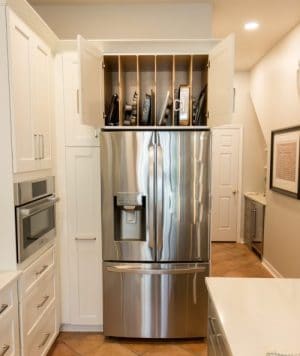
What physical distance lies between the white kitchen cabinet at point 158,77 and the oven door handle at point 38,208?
669mm

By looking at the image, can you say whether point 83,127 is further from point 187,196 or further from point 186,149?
point 187,196

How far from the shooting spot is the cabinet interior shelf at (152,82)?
2.46 metres

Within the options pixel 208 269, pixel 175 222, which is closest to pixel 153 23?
pixel 175 222

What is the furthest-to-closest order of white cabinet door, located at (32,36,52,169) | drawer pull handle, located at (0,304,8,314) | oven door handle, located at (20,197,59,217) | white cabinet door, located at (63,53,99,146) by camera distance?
white cabinet door, located at (63,53,99,146)
white cabinet door, located at (32,36,52,169)
oven door handle, located at (20,197,59,217)
drawer pull handle, located at (0,304,8,314)

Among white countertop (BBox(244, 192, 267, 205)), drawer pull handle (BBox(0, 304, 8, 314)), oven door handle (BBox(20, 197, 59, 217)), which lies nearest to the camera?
drawer pull handle (BBox(0, 304, 8, 314))

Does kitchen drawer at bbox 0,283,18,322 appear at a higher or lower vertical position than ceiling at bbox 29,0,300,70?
lower

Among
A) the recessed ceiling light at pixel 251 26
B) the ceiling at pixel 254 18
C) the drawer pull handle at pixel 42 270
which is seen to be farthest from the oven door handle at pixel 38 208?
the recessed ceiling light at pixel 251 26

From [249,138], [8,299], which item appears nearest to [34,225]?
[8,299]

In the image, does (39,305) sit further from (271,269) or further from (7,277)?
(271,269)

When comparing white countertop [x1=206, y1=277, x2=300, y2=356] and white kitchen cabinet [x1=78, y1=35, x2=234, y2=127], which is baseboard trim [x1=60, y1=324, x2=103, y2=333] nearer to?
white countertop [x1=206, y1=277, x2=300, y2=356]

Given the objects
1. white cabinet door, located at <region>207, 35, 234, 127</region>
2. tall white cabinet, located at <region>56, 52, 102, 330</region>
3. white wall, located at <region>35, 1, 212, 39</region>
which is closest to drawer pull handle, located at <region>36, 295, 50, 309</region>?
tall white cabinet, located at <region>56, 52, 102, 330</region>

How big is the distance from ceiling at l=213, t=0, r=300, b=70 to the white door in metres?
1.59

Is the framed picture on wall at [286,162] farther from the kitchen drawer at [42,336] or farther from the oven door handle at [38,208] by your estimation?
the kitchen drawer at [42,336]

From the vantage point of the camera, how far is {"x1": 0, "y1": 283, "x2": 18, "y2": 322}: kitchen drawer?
5.17ft
